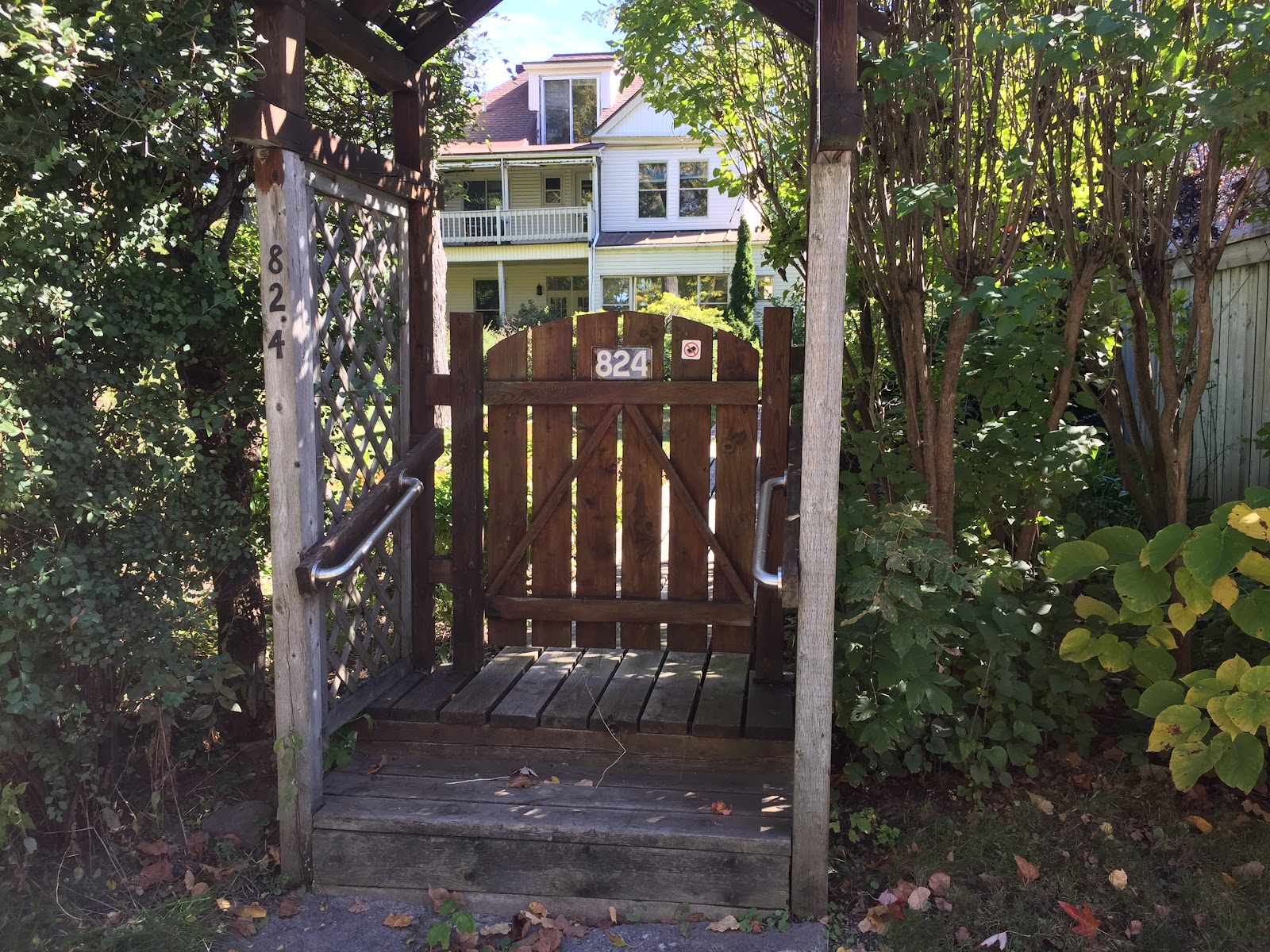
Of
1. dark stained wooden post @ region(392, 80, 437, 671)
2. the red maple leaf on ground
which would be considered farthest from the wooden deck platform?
the red maple leaf on ground

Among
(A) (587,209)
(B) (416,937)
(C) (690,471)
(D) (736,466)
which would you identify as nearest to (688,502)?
(C) (690,471)

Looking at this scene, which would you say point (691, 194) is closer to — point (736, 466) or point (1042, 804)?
point (736, 466)

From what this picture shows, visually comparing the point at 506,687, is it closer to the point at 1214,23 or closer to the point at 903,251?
the point at 903,251

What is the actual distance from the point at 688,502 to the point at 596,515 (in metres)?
0.42

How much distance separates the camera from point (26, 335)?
290 centimetres

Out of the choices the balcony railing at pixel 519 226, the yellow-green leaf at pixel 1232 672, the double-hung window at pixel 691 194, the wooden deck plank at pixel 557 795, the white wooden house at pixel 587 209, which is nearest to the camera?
the yellow-green leaf at pixel 1232 672

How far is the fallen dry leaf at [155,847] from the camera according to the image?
10.8 ft

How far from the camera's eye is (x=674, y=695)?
387cm

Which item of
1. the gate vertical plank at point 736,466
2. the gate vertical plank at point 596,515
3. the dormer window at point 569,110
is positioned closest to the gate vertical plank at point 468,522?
the gate vertical plank at point 596,515

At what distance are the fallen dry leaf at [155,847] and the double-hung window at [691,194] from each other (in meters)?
20.8

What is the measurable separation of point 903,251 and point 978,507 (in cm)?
111

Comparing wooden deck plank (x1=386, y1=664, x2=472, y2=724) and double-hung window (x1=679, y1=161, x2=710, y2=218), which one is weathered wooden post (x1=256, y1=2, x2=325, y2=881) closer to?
wooden deck plank (x1=386, y1=664, x2=472, y2=724)

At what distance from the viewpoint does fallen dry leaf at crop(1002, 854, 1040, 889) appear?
3076 mm

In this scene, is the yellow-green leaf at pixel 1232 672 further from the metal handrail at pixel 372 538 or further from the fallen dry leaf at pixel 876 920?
the metal handrail at pixel 372 538
